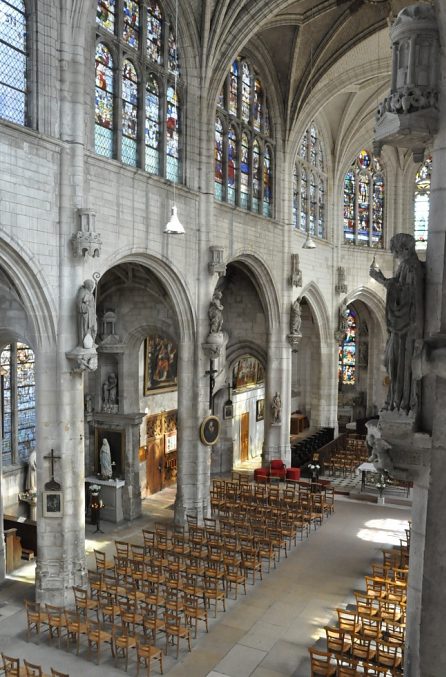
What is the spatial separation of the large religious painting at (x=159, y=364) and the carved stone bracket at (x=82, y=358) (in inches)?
343

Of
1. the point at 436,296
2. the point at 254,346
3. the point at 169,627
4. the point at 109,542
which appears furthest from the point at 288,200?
the point at 436,296

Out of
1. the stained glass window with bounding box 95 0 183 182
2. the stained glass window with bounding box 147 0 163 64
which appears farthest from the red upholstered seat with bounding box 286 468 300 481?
the stained glass window with bounding box 147 0 163 64

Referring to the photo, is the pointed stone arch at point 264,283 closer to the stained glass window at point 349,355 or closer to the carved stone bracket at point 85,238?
the carved stone bracket at point 85,238

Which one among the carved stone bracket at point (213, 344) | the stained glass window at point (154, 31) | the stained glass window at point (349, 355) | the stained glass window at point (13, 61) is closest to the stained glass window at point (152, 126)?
the stained glass window at point (154, 31)

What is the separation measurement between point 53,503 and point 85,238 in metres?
6.00

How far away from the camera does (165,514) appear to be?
21625mm

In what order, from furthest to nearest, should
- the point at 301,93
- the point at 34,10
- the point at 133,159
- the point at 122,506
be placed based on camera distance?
the point at 301,93
the point at 122,506
the point at 133,159
the point at 34,10

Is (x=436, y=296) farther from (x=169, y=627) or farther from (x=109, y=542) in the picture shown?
(x=109, y=542)

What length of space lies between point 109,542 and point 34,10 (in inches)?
551

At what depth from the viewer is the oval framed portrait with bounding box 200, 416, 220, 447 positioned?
20078mm

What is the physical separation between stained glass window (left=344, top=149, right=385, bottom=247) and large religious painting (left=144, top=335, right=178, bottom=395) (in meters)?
15.1

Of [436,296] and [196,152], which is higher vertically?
[196,152]

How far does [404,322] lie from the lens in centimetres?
546

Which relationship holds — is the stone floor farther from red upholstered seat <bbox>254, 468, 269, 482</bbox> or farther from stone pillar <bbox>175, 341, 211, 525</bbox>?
red upholstered seat <bbox>254, 468, 269, 482</bbox>
